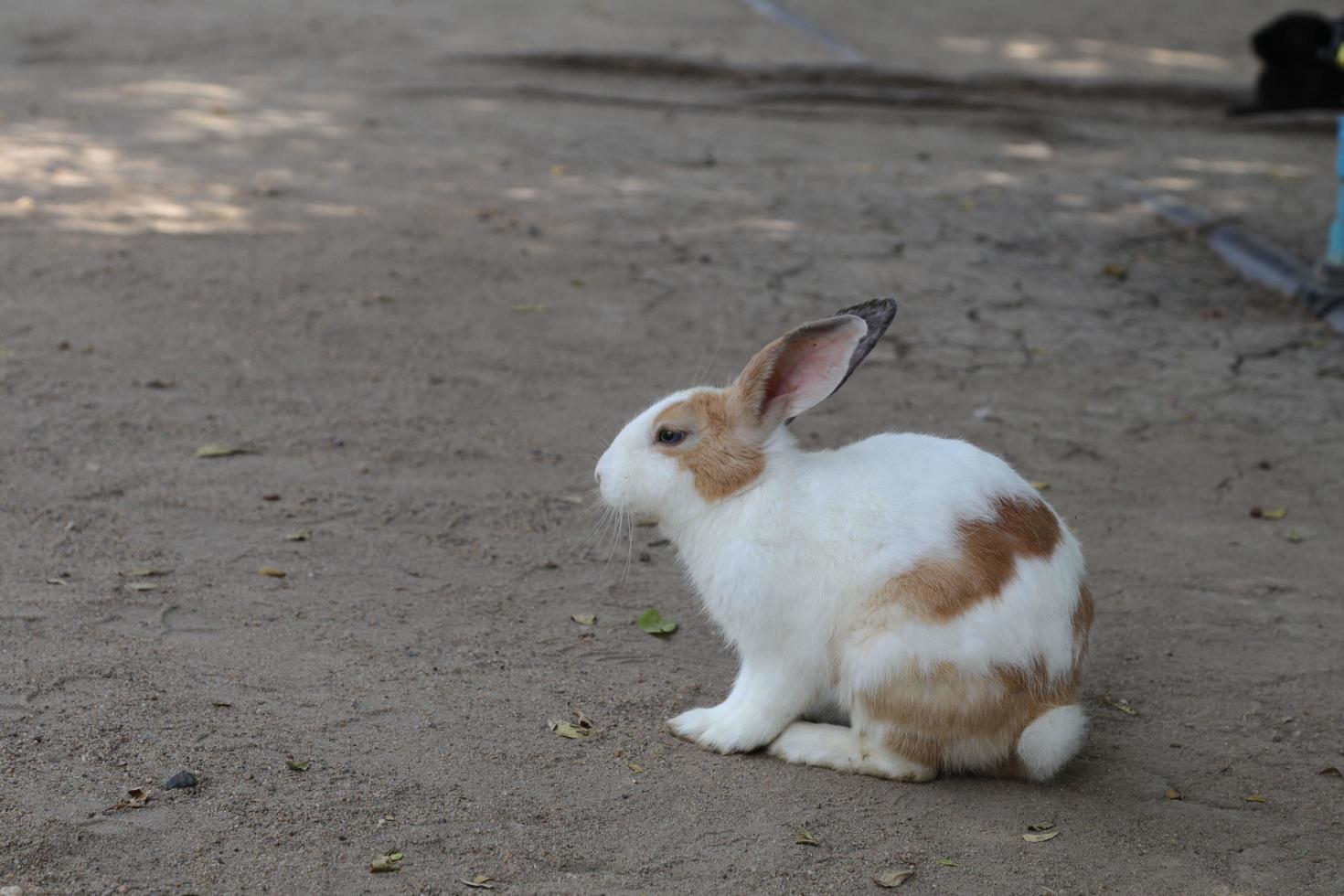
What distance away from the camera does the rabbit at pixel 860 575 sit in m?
2.79

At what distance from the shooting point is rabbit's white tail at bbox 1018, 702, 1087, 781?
286 centimetres

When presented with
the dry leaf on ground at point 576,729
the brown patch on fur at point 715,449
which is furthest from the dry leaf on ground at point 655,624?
the brown patch on fur at point 715,449

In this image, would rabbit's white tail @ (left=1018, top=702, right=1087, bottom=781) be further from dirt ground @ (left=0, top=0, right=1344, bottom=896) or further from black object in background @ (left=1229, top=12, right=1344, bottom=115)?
black object in background @ (left=1229, top=12, right=1344, bottom=115)

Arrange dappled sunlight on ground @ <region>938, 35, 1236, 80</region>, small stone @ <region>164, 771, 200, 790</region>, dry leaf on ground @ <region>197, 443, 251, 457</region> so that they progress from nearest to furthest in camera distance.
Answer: small stone @ <region>164, 771, 200, 790</region> < dry leaf on ground @ <region>197, 443, 251, 457</region> < dappled sunlight on ground @ <region>938, 35, 1236, 80</region>

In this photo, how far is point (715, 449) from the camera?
297cm

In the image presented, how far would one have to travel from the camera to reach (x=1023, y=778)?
3.01 metres

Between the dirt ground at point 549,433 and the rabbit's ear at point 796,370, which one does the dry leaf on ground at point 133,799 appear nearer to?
the dirt ground at point 549,433

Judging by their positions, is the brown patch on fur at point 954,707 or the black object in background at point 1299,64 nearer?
the brown patch on fur at point 954,707

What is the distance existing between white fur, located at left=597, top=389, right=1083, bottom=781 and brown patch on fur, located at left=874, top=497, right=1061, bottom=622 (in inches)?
0.8

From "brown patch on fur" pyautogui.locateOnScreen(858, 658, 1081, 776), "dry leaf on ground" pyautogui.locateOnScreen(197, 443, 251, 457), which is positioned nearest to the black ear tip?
"brown patch on fur" pyautogui.locateOnScreen(858, 658, 1081, 776)

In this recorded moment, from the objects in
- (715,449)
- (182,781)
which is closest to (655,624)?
(715,449)

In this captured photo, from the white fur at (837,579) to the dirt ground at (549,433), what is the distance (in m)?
0.13

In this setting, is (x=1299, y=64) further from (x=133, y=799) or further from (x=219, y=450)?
(x=133, y=799)

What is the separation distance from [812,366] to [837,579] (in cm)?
44
